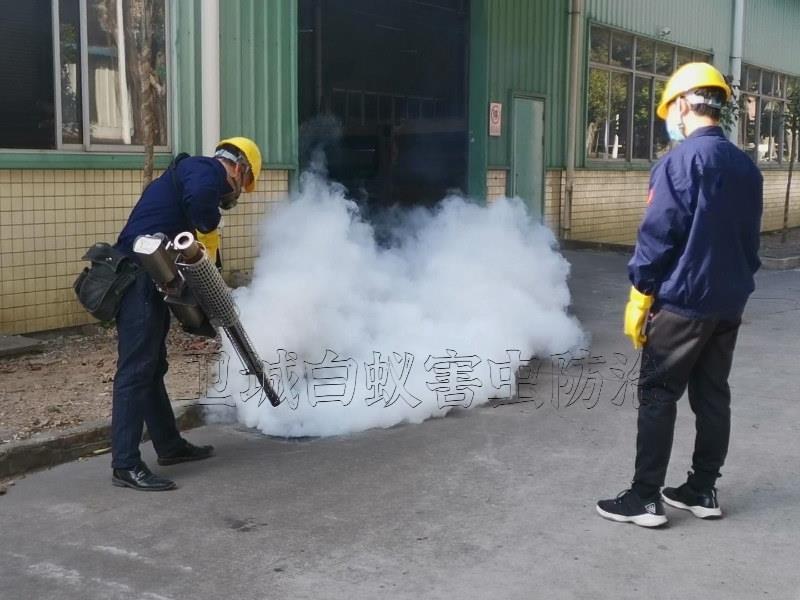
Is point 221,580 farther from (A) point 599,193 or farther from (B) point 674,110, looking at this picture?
(A) point 599,193

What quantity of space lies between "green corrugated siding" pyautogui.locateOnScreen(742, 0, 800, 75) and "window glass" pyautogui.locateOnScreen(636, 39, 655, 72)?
4412 mm

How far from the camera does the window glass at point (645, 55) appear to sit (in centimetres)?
1711

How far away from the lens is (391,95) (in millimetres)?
13625

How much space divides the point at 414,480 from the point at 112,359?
333 cm

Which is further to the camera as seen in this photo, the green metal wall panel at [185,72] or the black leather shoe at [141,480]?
the green metal wall panel at [185,72]

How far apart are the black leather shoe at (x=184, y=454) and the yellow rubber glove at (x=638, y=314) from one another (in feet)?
7.87

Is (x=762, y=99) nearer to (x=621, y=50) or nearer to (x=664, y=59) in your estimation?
(x=664, y=59)

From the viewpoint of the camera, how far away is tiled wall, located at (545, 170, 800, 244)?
1500 centimetres

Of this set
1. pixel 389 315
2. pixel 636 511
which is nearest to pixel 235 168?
pixel 389 315

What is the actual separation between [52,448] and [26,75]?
3.74 metres

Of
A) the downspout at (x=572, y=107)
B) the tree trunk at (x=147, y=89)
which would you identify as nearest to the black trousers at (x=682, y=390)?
the tree trunk at (x=147, y=89)

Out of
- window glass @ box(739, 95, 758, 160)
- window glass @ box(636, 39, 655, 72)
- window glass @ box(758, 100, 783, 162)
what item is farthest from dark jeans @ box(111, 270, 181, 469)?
window glass @ box(758, 100, 783, 162)

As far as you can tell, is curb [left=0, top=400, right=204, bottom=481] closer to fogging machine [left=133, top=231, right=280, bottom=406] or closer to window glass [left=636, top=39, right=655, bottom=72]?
fogging machine [left=133, top=231, right=280, bottom=406]

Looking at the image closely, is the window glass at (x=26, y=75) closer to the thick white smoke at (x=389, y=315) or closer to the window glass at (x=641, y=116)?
the thick white smoke at (x=389, y=315)
